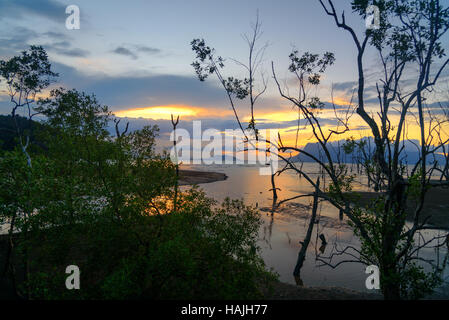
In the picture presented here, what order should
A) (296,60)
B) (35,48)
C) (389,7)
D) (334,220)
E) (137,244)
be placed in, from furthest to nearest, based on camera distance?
(334,220) < (35,48) < (296,60) < (389,7) < (137,244)

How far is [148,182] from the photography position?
1218cm

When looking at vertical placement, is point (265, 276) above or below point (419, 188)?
below

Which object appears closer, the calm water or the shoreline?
the calm water

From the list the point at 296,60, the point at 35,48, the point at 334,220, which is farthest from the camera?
the point at 334,220

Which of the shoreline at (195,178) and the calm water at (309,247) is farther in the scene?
the shoreline at (195,178)

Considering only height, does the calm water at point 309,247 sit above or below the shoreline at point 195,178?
below

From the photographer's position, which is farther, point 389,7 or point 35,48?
point 35,48

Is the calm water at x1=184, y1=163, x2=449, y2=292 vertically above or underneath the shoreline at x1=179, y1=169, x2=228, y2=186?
underneath

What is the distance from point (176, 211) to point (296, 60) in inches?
460

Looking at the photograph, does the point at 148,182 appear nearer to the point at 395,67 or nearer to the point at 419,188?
the point at 419,188

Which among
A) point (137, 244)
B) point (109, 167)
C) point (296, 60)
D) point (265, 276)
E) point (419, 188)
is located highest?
point (296, 60)

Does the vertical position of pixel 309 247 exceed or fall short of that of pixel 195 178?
it falls short

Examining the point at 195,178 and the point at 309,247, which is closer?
the point at 309,247
